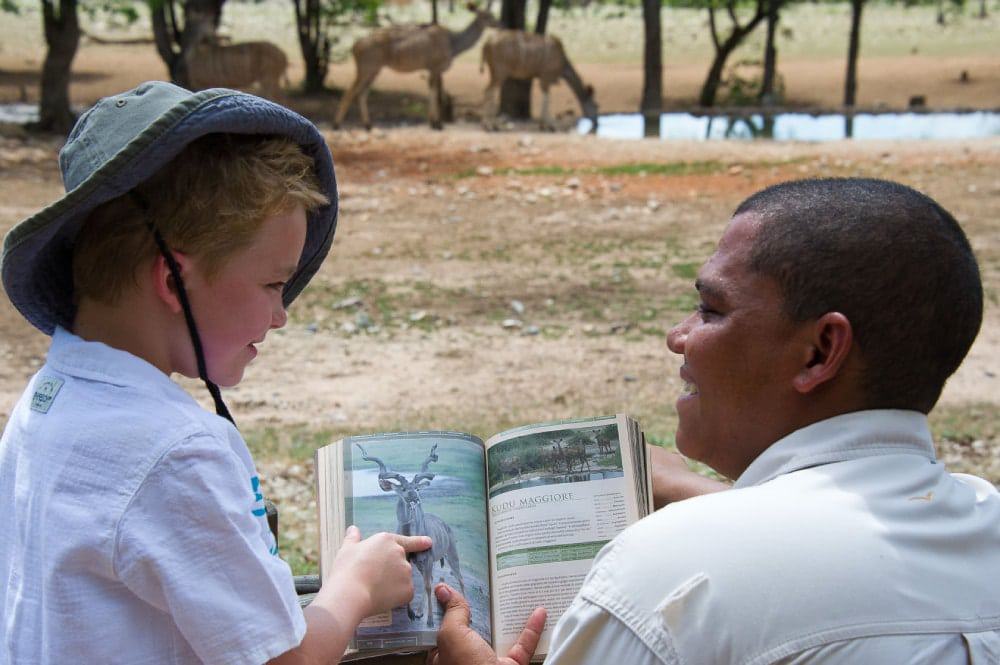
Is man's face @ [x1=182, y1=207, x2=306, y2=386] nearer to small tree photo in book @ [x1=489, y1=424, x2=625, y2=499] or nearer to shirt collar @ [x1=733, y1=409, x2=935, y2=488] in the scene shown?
small tree photo in book @ [x1=489, y1=424, x2=625, y2=499]

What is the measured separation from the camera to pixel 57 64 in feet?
52.4

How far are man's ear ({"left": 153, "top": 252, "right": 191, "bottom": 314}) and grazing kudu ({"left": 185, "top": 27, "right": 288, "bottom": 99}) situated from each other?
Result: 1743cm

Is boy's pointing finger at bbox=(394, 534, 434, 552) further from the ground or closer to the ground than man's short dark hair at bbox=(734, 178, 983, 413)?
closer to the ground

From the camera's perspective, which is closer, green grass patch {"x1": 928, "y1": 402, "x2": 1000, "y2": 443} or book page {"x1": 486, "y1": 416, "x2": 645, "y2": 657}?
book page {"x1": 486, "y1": 416, "x2": 645, "y2": 657}

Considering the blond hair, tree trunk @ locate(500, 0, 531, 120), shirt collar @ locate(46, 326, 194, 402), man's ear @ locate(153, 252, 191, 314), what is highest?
the blond hair

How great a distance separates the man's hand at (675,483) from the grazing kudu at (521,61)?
55.5 feet

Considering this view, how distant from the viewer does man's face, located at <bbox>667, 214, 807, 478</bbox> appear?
5.44 feet

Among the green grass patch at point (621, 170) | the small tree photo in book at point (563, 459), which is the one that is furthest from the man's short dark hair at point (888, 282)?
the green grass patch at point (621, 170)

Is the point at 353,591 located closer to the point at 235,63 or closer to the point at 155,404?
the point at 155,404

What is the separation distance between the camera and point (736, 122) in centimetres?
2081

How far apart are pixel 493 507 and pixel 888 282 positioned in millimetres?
883

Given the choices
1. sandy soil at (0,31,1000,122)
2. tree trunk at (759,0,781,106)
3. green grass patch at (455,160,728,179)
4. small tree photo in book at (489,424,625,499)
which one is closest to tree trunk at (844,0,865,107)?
sandy soil at (0,31,1000,122)

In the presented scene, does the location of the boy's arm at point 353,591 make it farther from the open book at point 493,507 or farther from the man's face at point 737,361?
the man's face at point 737,361

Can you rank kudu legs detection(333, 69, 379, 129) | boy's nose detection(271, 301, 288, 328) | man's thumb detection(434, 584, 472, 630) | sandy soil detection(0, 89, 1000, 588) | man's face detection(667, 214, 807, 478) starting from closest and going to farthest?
man's face detection(667, 214, 807, 478) < boy's nose detection(271, 301, 288, 328) < man's thumb detection(434, 584, 472, 630) < sandy soil detection(0, 89, 1000, 588) < kudu legs detection(333, 69, 379, 129)
